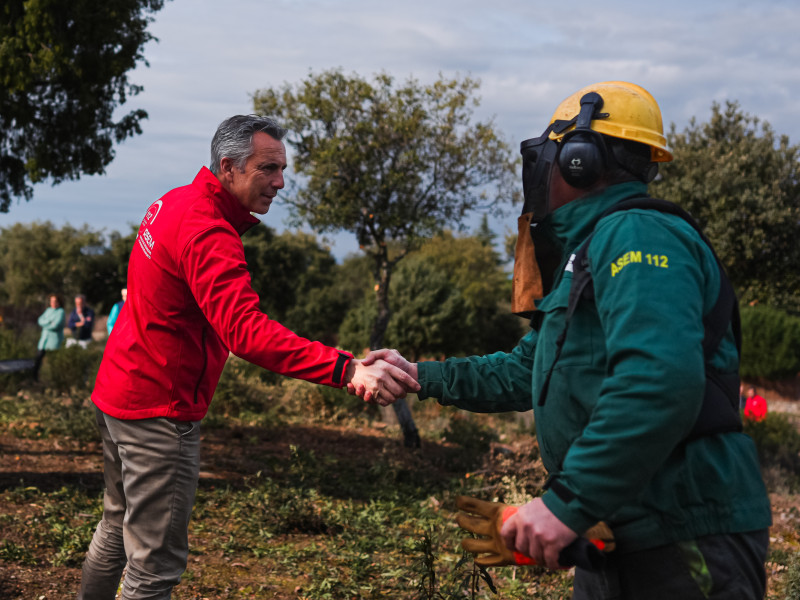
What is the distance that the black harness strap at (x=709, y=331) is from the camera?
70.1 inches

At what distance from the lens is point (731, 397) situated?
1840 mm

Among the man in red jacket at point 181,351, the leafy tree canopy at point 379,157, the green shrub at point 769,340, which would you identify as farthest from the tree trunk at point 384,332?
the green shrub at point 769,340

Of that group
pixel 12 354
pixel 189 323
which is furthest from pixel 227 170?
pixel 12 354

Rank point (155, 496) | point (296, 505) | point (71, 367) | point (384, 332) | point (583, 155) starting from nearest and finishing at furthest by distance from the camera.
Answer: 1. point (583, 155)
2. point (155, 496)
3. point (296, 505)
4. point (384, 332)
5. point (71, 367)

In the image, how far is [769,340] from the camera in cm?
2716

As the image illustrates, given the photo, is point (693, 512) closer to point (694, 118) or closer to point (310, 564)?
point (310, 564)

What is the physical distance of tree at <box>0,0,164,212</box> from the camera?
348 inches

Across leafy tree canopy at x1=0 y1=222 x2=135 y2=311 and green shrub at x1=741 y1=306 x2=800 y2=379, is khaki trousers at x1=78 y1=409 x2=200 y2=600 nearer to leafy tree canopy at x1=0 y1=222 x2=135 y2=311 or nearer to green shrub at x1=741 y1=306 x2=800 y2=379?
green shrub at x1=741 y1=306 x2=800 y2=379

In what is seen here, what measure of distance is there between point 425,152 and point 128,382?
30.9 feet

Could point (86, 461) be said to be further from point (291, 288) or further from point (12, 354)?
point (291, 288)

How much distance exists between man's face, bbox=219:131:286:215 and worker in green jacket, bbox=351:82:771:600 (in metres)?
1.57

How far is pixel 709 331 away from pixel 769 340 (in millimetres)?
28105

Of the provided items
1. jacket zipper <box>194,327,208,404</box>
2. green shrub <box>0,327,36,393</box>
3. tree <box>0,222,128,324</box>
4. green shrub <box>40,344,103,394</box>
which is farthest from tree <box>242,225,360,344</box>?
jacket zipper <box>194,327,208,404</box>

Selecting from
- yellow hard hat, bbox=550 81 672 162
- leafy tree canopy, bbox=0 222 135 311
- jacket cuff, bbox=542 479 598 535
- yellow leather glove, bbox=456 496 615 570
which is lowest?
leafy tree canopy, bbox=0 222 135 311
